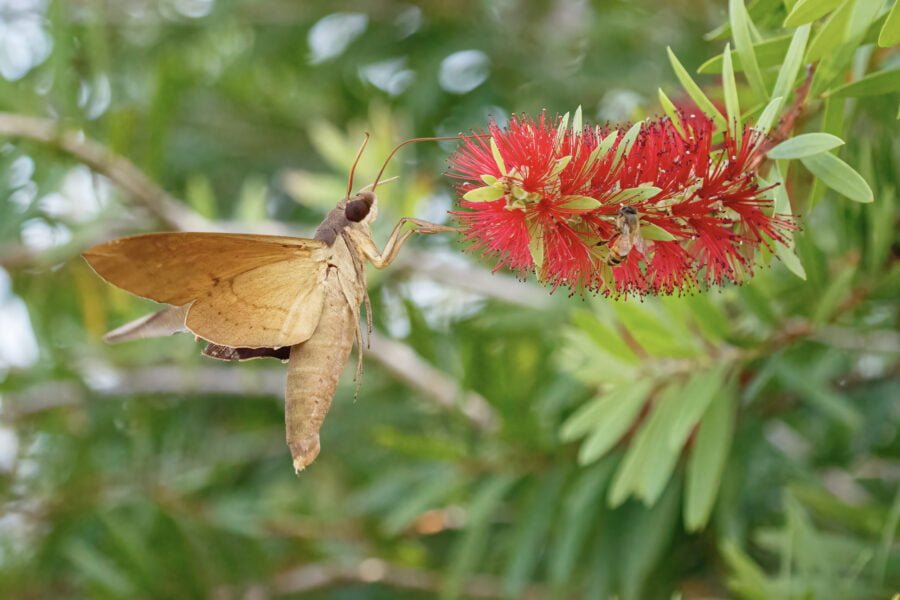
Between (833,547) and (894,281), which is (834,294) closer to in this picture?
(894,281)

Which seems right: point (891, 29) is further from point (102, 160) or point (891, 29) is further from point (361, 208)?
point (102, 160)

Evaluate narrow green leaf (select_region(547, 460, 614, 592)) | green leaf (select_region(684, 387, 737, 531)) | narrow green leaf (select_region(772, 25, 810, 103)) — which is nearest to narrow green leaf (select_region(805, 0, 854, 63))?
narrow green leaf (select_region(772, 25, 810, 103))

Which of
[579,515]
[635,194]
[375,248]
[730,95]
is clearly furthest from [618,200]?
[579,515]

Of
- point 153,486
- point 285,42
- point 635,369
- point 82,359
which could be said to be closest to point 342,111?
point 285,42

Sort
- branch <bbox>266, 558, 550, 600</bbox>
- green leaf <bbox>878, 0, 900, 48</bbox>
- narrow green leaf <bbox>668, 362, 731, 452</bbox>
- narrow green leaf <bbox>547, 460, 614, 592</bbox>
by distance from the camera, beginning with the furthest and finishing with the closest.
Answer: branch <bbox>266, 558, 550, 600</bbox>, narrow green leaf <bbox>547, 460, 614, 592</bbox>, narrow green leaf <bbox>668, 362, 731, 452</bbox>, green leaf <bbox>878, 0, 900, 48</bbox>

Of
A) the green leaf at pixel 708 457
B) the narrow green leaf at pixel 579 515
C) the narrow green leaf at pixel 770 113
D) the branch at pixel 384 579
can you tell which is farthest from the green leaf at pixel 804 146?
the branch at pixel 384 579

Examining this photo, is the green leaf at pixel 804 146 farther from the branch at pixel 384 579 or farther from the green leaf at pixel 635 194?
the branch at pixel 384 579

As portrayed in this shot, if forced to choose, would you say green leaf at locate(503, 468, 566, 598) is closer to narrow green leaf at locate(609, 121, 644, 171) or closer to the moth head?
the moth head
